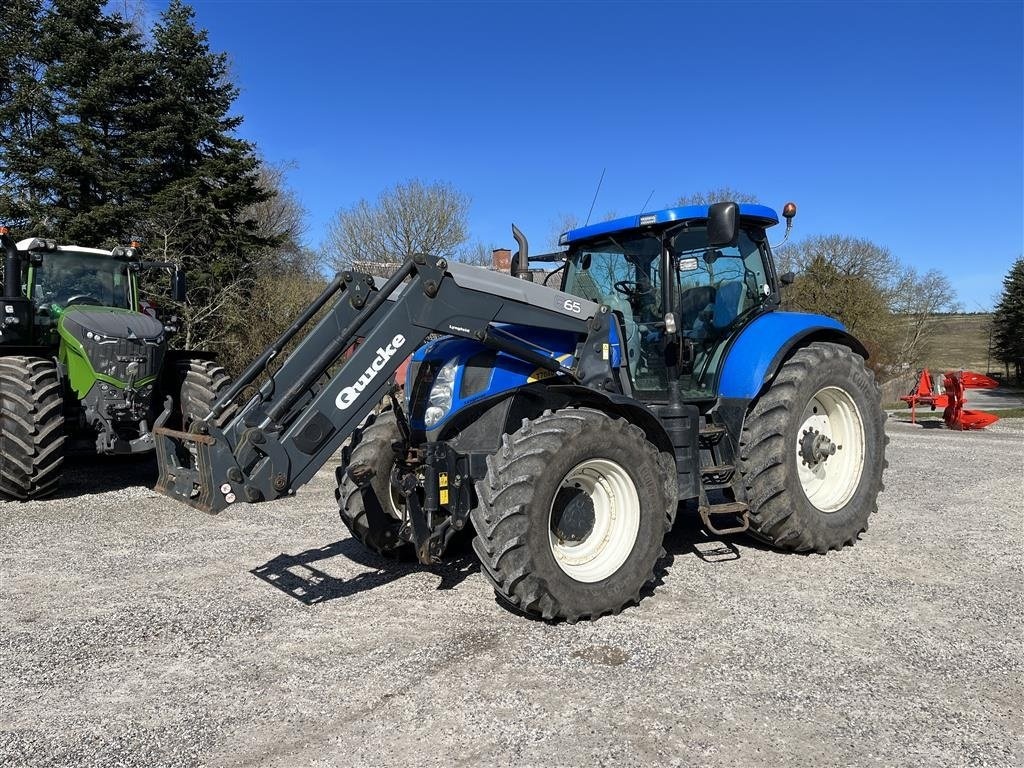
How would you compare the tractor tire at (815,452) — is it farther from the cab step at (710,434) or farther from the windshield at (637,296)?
the windshield at (637,296)

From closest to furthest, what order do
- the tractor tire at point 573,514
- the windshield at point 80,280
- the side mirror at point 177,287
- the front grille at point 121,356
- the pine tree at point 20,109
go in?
the tractor tire at point 573,514
the front grille at point 121,356
the windshield at point 80,280
the side mirror at point 177,287
the pine tree at point 20,109

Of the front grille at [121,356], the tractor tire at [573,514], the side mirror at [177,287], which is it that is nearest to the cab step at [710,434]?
the tractor tire at [573,514]

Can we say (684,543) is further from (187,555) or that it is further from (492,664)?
(187,555)

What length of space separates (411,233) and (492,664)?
26.6 m

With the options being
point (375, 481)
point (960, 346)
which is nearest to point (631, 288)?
point (375, 481)

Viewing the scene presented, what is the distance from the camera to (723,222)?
4484 mm

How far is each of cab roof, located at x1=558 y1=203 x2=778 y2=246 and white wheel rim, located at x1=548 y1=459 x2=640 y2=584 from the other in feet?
5.96

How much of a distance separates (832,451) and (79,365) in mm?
7820

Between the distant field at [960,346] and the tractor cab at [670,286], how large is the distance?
3743cm

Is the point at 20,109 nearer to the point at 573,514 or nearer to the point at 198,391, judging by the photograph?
the point at 198,391

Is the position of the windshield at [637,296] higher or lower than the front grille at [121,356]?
higher

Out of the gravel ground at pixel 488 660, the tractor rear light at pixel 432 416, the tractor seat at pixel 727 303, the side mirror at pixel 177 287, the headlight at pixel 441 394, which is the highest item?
the side mirror at pixel 177 287

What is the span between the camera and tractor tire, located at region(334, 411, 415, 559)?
5.03m

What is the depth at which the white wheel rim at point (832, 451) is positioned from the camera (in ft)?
18.7
